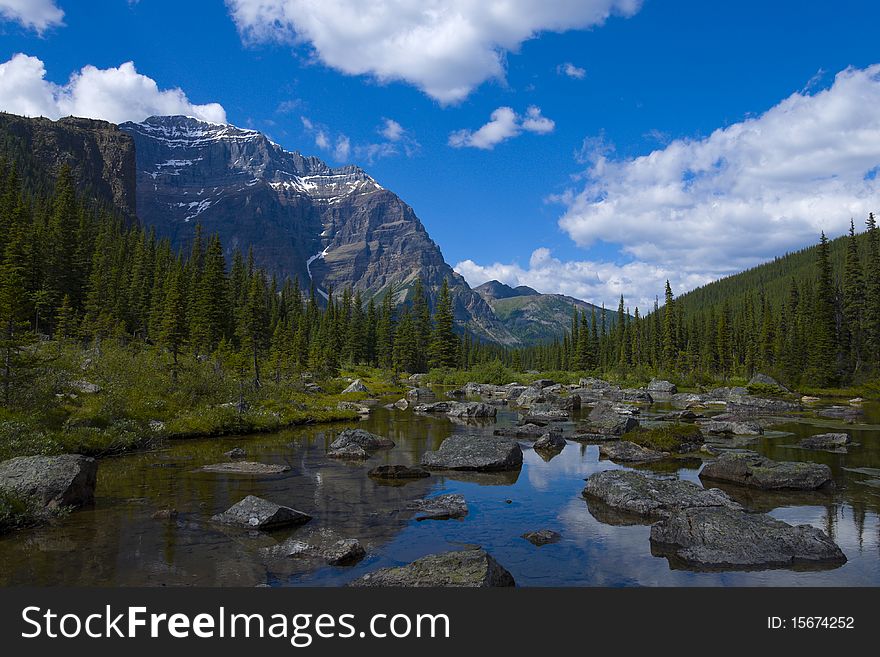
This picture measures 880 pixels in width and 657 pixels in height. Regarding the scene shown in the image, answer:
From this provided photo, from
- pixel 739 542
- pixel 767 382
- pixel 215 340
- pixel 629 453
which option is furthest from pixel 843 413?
pixel 215 340

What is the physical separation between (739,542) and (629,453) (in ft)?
45.5

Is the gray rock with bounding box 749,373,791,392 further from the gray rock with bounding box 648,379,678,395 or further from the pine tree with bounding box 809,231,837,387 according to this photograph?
the gray rock with bounding box 648,379,678,395

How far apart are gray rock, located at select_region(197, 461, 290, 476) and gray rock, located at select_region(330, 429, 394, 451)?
5157 millimetres

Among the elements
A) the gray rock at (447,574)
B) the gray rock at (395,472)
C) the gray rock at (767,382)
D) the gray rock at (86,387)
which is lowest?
the gray rock at (395,472)

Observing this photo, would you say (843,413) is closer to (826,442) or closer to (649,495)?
(826,442)

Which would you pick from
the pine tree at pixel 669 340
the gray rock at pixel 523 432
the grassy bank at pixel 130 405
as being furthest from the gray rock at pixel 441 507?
the pine tree at pixel 669 340

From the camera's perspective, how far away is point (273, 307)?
5143 inches

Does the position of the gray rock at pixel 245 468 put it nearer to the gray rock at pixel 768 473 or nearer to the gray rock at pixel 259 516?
the gray rock at pixel 259 516

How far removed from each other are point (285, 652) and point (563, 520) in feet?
35.5

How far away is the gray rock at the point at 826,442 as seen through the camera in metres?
28.2

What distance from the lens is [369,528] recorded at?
1499 cm

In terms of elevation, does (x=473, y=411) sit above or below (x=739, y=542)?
above

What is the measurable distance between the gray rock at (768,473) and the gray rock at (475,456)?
8.06 m

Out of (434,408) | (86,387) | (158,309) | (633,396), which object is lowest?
(633,396)
